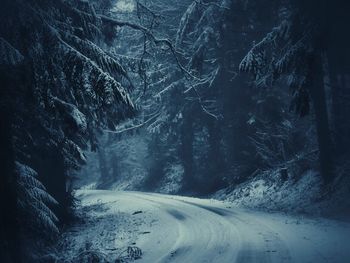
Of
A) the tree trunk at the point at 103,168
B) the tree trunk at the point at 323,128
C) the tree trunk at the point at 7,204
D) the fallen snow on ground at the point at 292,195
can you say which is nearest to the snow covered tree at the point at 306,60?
the tree trunk at the point at 323,128

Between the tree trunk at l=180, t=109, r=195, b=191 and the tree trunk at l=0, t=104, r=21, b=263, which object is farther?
the tree trunk at l=180, t=109, r=195, b=191

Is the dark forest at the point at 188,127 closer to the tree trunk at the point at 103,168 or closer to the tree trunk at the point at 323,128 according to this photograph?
the tree trunk at the point at 323,128

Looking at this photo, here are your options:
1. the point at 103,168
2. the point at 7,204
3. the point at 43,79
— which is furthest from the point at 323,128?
the point at 103,168

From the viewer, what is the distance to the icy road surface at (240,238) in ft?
32.4

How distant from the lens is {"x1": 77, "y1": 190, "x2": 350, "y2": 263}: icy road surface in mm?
9869

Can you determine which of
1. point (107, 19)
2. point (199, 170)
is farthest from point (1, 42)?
point (199, 170)

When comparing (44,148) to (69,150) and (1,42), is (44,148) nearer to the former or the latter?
(69,150)

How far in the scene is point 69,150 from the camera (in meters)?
14.3

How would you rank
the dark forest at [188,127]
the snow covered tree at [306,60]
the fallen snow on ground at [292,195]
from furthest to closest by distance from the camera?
the fallen snow on ground at [292,195]
the snow covered tree at [306,60]
the dark forest at [188,127]

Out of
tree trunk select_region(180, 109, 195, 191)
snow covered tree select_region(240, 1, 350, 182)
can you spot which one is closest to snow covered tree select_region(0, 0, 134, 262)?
snow covered tree select_region(240, 1, 350, 182)

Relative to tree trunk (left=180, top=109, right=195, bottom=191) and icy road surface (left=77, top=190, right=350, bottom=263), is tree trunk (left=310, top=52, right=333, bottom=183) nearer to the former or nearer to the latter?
icy road surface (left=77, top=190, right=350, bottom=263)

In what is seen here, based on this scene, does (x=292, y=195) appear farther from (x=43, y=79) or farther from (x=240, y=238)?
(x=43, y=79)

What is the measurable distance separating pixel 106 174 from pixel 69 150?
140 feet

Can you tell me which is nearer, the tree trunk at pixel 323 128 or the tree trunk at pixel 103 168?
the tree trunk at pixel 323 128
